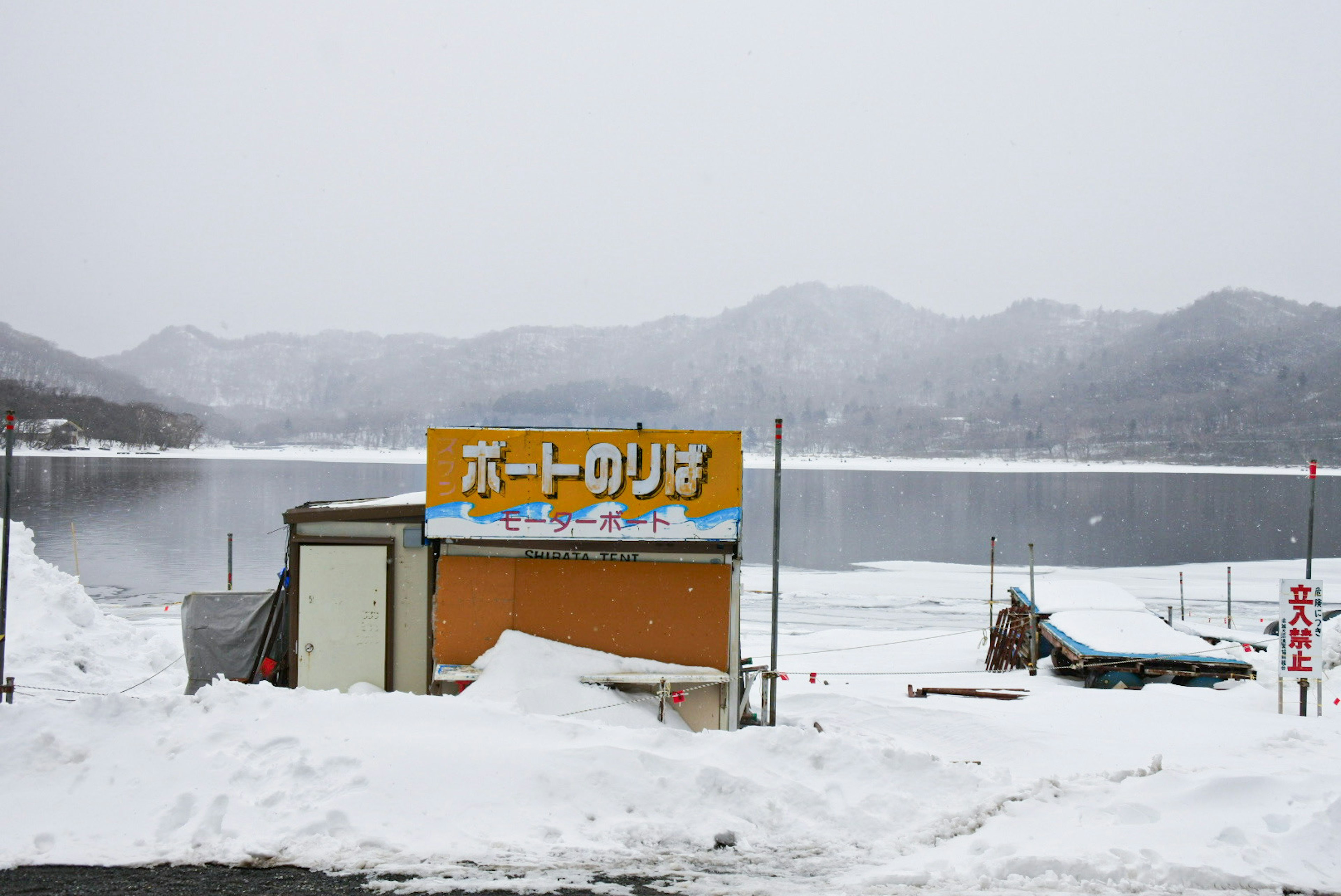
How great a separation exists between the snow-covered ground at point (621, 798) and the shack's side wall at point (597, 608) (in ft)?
2.46

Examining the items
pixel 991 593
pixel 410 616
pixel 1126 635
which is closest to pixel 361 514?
pixel 410 616

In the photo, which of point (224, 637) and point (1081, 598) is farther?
point (1081, 598)

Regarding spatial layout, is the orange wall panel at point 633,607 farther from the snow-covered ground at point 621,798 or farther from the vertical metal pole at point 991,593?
the vertical metal pole at point 991,593

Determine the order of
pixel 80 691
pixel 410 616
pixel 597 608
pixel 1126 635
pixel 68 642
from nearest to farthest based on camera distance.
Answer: pixel 597 608, pixel 410 616, pixel 80 691, pixel 68 642, pixel 1126 635

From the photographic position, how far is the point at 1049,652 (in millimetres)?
20391

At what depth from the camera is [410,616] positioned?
11.8m

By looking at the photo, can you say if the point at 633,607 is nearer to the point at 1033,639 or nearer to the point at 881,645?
the point at 1033,639

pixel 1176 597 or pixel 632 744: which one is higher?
pixel 632 744

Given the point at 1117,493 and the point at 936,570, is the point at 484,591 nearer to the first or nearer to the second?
the point at 936,570

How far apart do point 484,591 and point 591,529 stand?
1.63m

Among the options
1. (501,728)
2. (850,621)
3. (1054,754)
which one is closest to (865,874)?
(501,728)

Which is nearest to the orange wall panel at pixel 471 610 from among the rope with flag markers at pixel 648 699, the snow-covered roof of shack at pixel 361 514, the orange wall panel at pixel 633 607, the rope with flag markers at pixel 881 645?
the orange wall panel at pixel 633 607

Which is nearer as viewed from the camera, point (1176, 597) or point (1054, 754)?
point (1054, 754)

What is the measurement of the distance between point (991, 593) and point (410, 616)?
1574cm
